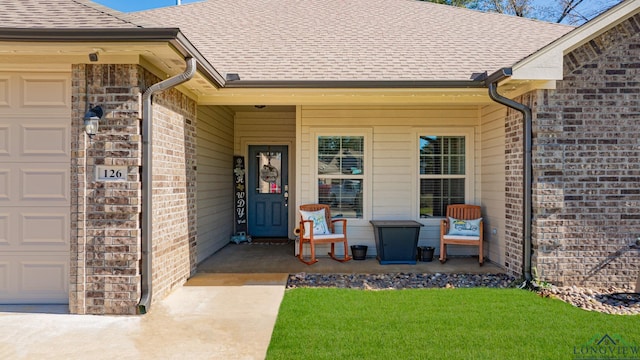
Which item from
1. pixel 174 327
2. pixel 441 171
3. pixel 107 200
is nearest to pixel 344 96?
pixel 441 171

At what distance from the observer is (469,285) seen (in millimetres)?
5066

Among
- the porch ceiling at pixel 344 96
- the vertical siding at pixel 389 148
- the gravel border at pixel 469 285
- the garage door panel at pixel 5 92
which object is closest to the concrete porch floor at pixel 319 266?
the gravel border at pixel 469 285

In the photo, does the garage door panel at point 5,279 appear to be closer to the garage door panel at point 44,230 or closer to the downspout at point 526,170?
the garage door panel at point 44,230

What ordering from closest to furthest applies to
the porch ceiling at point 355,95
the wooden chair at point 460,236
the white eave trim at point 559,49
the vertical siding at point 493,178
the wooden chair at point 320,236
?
the white eave trim at point 559,49, the porch ceiling at point 355,95, the vertical siding at point 493,178, the wooden chair at point 460,236, the wooden chair at point 320,236

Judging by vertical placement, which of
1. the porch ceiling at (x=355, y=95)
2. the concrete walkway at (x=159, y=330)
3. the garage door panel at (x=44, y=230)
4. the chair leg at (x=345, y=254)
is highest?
the porch ceiling at (x=355, y=95)

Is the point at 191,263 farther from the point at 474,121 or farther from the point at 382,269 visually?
the point at 474,121

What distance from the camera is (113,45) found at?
11.9ft

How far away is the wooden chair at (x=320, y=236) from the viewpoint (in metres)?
6.07

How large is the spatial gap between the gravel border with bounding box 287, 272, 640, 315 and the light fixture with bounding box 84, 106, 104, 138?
2.74 meters

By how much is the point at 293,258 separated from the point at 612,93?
4.81 m

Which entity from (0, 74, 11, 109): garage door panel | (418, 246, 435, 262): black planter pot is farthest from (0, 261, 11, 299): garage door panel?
(418, 246, 435, 262): black planter pot

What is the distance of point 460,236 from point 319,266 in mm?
2130

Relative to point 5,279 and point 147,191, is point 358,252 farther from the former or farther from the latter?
point 5,279

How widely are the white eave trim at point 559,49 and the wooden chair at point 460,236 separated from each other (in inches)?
90.1
